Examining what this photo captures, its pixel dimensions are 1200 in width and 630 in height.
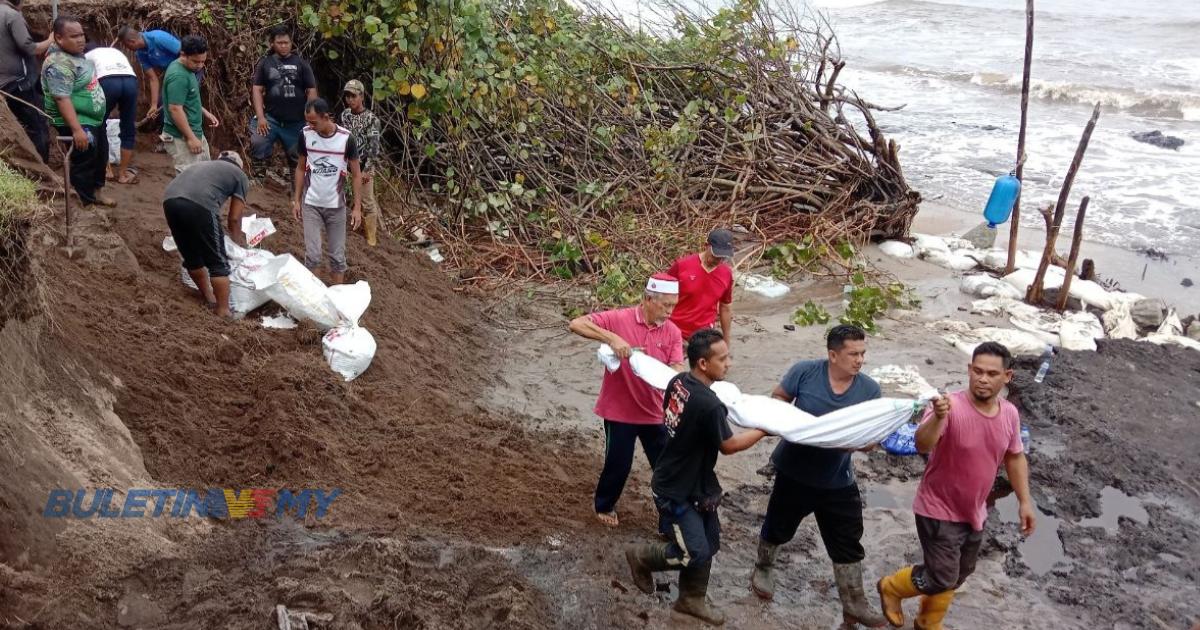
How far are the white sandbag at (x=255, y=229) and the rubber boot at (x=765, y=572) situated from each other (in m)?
4.33

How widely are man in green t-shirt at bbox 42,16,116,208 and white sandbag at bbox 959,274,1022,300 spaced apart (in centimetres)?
776

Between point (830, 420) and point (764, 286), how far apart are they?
539 cm

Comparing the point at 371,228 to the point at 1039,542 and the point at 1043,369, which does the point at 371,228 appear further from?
the point at 1039,542

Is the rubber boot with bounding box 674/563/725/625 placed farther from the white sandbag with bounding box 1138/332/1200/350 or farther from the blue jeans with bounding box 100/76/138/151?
the white sandbag with bounding box 1138/332/1200/350

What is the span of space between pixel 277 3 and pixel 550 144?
2.97 meters

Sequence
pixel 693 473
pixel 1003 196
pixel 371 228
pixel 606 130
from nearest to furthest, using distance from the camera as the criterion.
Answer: pixel 693 473 < pixel 371 228 < pixel 1003 196 < pixel 606 130

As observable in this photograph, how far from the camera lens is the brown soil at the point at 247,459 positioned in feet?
12.4

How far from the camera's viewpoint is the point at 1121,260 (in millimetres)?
12000

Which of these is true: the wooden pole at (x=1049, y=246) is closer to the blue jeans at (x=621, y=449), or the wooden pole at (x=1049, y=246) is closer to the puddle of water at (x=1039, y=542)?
the puddle of water at (x=1039, y=542)

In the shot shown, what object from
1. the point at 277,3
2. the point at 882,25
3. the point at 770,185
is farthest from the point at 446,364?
the point at 882,25

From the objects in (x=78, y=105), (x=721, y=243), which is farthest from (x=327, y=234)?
(x=721, y=243)

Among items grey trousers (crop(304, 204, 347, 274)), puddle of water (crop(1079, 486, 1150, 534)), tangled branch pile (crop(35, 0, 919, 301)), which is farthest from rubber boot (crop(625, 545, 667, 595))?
tangled branch pile (crop(35, 0, 919, 301))

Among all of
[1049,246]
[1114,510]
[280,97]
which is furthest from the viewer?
[1049,246]

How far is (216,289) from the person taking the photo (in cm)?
638
